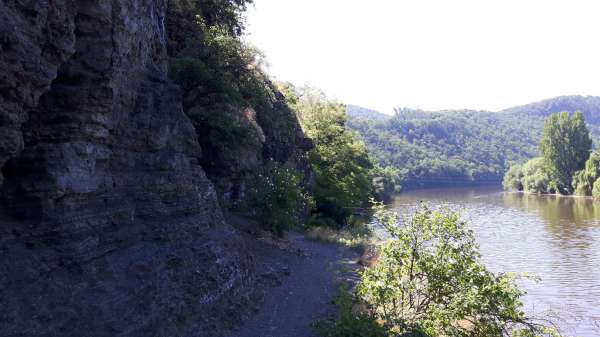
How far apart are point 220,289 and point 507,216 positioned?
53.1 metres

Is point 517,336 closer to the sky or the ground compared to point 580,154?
closer to the ground

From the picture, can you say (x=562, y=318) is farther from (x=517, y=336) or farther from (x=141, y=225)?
(x=141, y=225)

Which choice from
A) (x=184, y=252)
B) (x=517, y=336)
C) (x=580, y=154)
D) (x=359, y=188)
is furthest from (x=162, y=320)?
(x=580, y=154)

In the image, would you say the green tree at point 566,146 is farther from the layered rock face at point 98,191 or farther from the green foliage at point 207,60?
the layered rock face at point 98,191

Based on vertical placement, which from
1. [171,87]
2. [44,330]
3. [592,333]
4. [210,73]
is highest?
[210,73]

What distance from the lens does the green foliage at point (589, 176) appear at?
282ft

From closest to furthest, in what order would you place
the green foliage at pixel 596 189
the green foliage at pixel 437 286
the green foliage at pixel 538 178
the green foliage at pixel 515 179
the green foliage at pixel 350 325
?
the green foliage at pixel 350 325 → the green foliage at pixel 437 286 → the green foliage at pixel 596 189 → the green foliage at pixel 538 178 → the green foliage at pixel 515 179

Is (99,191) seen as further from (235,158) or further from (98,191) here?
(235,158)

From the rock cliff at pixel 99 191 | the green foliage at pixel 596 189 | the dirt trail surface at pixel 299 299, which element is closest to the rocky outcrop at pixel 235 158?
the dirt trail surface at pixel 299 299

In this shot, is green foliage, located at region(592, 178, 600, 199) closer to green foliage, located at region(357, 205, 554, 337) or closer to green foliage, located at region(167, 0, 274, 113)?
green foliage, located at region(167, 0, 274, 113)

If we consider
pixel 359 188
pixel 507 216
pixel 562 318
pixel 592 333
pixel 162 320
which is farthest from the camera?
pixel 507 216

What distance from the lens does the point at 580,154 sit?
98.2 meters

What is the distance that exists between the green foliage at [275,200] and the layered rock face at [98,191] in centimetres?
818

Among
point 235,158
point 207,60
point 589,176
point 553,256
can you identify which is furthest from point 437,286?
point 589,176
